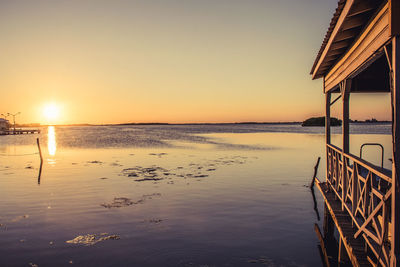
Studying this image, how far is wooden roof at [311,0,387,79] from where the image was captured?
225 inches

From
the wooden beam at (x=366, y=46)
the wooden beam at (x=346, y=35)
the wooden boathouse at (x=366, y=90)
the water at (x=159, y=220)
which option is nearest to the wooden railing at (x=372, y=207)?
the wooden boathouse at (x=366, y=90)

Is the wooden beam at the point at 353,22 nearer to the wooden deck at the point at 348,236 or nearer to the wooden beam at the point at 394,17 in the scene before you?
the wooden beam at the point at 394,17

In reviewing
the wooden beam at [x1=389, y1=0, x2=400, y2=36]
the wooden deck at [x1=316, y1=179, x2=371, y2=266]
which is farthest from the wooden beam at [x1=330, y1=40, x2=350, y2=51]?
the wooden deck at [x1=316, y1=179, x2=371, y2=266]

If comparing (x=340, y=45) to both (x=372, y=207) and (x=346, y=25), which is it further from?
(x=372, y=207)

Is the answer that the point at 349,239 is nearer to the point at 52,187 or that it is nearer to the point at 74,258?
the point at 74,258

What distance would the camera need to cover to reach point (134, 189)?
18031 mm

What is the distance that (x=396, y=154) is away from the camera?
15.4 feet

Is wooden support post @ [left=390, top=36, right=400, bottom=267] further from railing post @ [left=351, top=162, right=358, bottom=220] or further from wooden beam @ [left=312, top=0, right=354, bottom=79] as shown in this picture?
railing post @ [left=351, top=162, right=358, bottom=220]

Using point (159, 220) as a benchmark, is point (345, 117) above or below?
above

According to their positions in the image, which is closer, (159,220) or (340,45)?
(340,45)

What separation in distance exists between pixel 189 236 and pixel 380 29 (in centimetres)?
780

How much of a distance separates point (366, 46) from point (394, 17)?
1752 millimetres

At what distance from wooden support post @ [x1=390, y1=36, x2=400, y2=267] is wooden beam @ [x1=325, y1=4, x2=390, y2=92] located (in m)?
0.46

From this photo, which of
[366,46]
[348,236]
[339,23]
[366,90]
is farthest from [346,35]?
[366,90]
